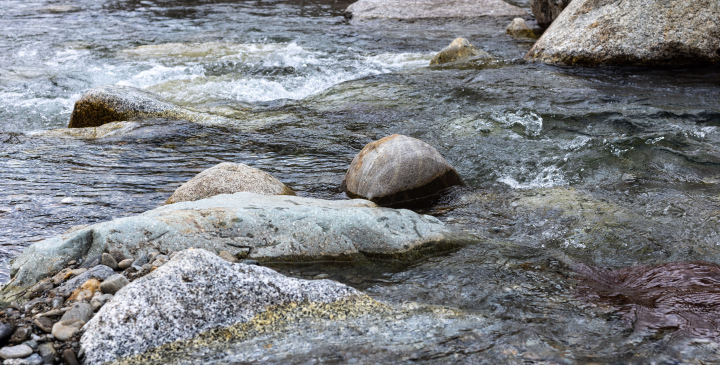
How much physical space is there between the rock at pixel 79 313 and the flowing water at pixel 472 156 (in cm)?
123

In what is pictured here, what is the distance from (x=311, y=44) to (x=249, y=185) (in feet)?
24.3

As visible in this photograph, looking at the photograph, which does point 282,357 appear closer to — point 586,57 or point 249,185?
point 249,185

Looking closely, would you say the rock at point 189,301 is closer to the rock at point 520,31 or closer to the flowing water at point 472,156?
the flowing water at point 472,156

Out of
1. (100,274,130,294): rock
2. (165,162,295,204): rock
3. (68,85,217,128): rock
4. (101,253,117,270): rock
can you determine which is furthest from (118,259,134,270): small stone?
(68,85,217,128): rock

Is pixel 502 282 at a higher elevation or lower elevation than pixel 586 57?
lower

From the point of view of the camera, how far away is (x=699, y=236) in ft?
12.7

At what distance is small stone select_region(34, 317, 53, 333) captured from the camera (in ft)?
8.45

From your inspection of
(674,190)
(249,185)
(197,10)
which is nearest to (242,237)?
(249,185)

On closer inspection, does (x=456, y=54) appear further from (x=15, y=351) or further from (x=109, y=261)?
(x=15, y=351)

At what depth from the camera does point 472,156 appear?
5.83 metres

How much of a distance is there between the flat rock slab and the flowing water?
0.18m

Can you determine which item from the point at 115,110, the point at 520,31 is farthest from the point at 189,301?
the point at 520,31

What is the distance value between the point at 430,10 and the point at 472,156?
948 centimetres

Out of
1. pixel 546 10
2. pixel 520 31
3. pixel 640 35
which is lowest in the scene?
pixel 520 31
